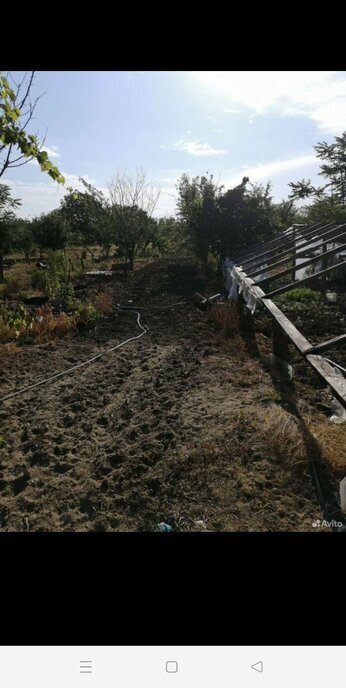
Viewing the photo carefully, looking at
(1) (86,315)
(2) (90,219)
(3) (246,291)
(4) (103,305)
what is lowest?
(1) (86,315)

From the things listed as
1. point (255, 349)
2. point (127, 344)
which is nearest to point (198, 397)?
point (255, 349)

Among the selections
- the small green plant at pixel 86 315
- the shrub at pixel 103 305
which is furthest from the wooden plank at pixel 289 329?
the shrub at pixel 103 305

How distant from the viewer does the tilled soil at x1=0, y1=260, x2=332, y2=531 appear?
210 cm

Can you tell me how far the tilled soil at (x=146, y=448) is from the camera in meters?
2.10

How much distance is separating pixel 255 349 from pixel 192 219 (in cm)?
899

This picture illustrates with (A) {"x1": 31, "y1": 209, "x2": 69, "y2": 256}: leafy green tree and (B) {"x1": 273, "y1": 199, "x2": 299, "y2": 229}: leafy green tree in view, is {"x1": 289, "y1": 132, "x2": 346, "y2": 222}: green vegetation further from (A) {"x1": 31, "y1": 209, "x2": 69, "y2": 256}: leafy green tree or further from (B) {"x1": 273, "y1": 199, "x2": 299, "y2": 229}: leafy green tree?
(A) {"x1": 31, "y1": 209, "x2": 69, "y2": 256}: leafy green tree

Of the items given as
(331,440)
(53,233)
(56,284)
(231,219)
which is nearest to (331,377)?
(331,440)

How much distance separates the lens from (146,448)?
2.78 meters

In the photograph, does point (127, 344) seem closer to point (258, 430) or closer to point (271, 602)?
point (258, 430)

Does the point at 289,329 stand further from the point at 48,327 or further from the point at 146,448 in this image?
the point at 48,327

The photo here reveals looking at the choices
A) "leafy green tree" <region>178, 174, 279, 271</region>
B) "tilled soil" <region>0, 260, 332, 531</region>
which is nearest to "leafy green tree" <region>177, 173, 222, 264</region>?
"leafy green tree" <region>178, 174, 279, 271</region>

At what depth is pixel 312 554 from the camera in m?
1.00

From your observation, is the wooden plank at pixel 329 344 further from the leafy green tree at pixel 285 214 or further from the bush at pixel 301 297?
the leafy green tree at pixel 285 214
